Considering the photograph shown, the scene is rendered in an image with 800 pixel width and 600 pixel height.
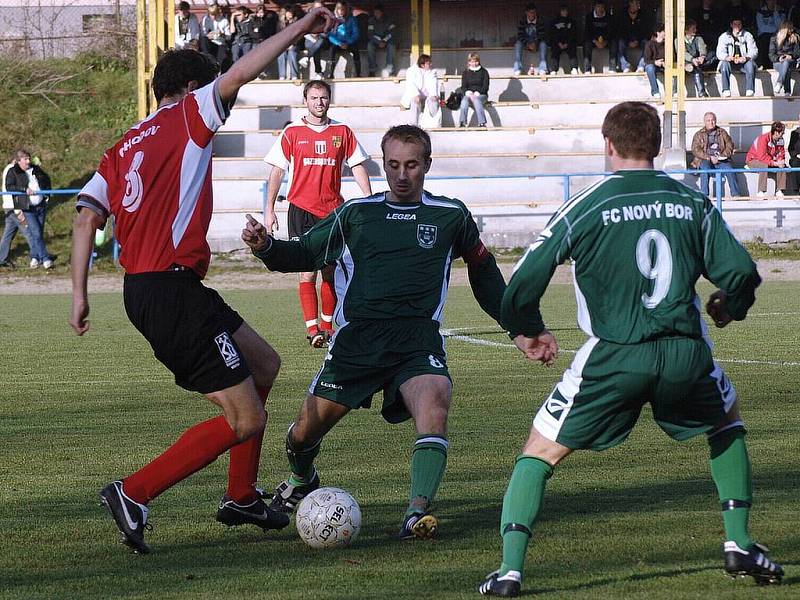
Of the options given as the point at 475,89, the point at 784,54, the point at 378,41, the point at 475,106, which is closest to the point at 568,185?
the point at 475,106

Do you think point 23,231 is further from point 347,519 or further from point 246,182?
point 347,519

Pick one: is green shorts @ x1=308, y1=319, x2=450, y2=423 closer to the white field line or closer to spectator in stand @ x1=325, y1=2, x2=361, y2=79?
the white field line

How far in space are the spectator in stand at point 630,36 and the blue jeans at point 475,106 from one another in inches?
127

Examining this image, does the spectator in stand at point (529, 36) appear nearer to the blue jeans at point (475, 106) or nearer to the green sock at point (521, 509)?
the blue jeans at point (475, 106)

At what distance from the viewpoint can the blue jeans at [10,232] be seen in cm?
2350

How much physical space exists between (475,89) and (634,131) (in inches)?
889

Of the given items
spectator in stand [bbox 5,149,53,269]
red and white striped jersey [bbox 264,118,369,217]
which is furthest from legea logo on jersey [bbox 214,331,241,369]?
spectator in stand [bbox 5,149,53,269]

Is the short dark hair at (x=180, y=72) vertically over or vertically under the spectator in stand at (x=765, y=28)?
under

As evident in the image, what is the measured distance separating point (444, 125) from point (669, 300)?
23.3 meters

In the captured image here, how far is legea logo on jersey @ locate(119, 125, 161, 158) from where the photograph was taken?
213 inches

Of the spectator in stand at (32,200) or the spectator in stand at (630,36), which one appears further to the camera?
the spectator in stand at (630,36)

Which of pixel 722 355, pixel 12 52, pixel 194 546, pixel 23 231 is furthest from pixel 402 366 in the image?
pixel 12 52

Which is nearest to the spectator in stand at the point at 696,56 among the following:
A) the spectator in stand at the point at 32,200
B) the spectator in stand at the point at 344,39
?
the spectator in stand at the point at 344,39

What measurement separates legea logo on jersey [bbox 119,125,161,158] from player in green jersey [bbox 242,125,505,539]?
1.92ft
